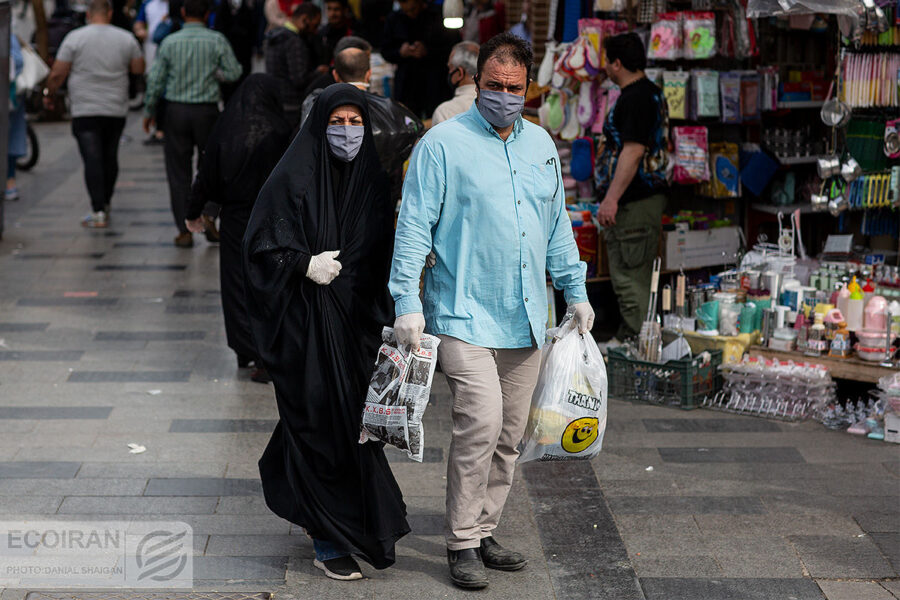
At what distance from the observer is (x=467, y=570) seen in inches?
171

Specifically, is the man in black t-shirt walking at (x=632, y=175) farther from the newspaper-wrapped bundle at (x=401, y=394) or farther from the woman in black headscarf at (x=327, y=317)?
the newspaper-wrapped bundle at (x=401, y=394)

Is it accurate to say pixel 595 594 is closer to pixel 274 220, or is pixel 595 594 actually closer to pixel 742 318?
pixel 274 220

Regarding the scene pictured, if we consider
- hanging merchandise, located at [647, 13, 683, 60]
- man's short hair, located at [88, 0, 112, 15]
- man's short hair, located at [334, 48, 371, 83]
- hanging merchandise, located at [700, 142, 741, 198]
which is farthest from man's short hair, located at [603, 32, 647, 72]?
man's short hair, located at [88, 0, 112, 15]

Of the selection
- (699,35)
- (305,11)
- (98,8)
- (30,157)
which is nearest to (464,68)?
(699,35)

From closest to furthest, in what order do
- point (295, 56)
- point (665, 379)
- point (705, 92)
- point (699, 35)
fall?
point (665, 379) → point (699, 35) → point (705, 92) → point (295, 56)

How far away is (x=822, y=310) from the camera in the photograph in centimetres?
673

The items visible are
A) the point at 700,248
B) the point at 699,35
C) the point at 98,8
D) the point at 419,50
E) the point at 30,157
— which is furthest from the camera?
the point at 30,157

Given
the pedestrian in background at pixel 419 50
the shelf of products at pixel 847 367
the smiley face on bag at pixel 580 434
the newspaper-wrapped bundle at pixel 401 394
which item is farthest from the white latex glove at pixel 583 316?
the pedestrian in background at pixel 419 50

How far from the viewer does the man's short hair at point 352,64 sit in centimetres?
704

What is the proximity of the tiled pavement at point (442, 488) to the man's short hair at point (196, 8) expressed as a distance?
3430mm

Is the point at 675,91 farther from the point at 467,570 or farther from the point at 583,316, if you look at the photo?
the point at 467,570

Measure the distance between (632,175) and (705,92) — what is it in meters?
1.14

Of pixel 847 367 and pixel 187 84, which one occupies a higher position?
pixel 187 84

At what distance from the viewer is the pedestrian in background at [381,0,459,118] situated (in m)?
A: 11.7
